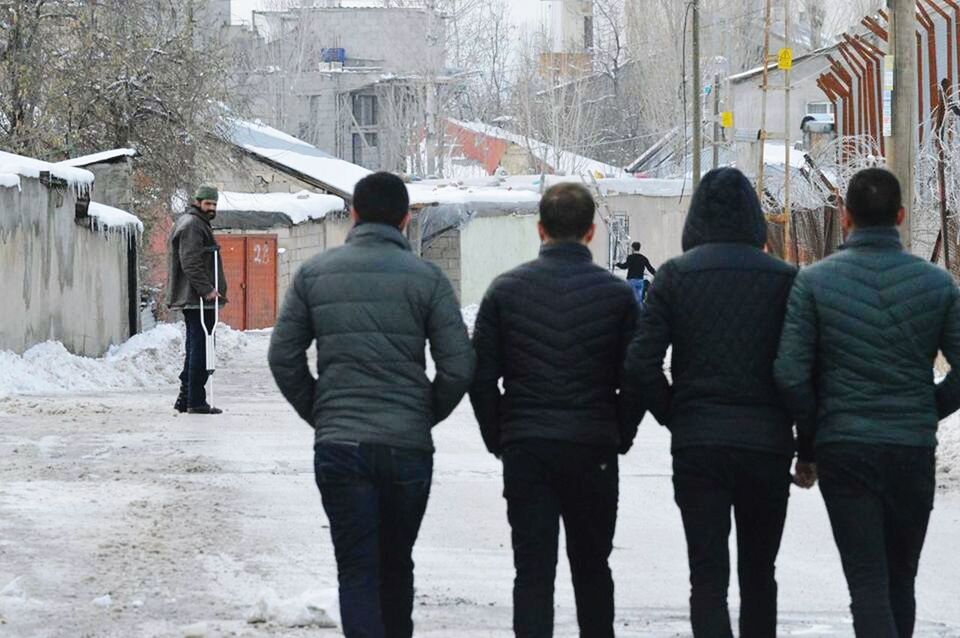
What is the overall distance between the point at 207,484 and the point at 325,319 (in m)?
5.25

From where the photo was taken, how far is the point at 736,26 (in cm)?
7775

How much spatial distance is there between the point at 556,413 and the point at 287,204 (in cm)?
3387

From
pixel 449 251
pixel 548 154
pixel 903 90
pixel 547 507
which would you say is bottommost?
pixel 449 251

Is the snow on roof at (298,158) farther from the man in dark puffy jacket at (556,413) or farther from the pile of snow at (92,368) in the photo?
the man in dark puffy jacket at (556,413)

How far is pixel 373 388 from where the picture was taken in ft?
19.9

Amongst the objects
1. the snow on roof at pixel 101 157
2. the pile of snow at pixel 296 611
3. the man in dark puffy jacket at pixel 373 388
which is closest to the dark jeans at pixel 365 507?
the man in dark puffy jacket at pixel 373 388

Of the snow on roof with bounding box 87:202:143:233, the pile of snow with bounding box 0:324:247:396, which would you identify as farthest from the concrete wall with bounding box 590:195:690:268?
the pile of snow with bounding box 0:324:247:396

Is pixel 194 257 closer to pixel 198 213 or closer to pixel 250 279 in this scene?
pixel 198 213

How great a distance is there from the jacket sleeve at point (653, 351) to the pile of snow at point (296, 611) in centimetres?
173

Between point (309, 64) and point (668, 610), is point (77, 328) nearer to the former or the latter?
point (668, 610)

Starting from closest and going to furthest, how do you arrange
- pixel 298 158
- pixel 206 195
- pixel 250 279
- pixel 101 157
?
pixel 206 195, pixel 101 157, pixel 250 279, pixel 298 158

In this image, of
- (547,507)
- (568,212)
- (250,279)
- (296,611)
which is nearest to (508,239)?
(250,279)

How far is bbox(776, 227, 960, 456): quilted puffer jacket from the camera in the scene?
19.5 feet

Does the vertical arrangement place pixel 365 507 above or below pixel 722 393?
below
